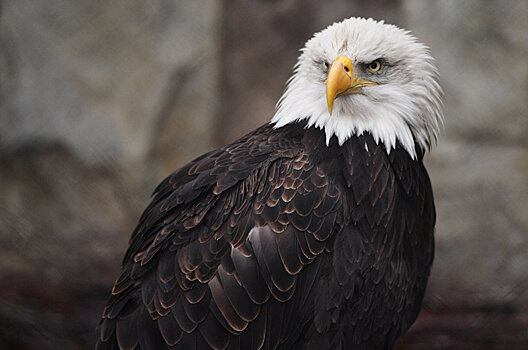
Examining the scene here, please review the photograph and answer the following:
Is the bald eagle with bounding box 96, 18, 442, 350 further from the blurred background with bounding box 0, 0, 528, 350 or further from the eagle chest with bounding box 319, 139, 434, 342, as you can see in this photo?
the blurred background with bounding box 0, 0, 528, 350

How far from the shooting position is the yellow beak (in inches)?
89.4

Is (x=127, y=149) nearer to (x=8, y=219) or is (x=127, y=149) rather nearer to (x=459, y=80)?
(x=8, y=219)

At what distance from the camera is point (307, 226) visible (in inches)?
87.2

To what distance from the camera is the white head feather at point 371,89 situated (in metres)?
2.39

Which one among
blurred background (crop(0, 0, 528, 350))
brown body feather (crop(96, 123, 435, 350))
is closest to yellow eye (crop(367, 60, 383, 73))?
brown body feather (crop(96, 123, 435, 350))

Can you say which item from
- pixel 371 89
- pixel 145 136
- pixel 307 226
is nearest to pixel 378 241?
pixel 307 226

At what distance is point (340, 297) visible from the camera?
2266mm

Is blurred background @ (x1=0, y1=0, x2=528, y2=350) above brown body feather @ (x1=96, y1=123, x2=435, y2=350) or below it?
above

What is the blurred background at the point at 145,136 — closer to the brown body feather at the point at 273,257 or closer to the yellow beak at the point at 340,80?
the brown body feather at the point at 273,257

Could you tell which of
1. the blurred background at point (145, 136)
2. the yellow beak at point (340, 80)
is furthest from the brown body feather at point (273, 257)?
the blurred background at point (145, 136)

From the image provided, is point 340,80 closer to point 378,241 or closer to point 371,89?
point 371,89

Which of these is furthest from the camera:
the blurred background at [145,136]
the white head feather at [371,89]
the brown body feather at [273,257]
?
the blurred background at [145,136]

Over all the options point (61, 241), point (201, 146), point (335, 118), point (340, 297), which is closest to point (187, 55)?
point (201, 146)

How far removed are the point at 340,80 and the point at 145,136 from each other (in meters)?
2.16
